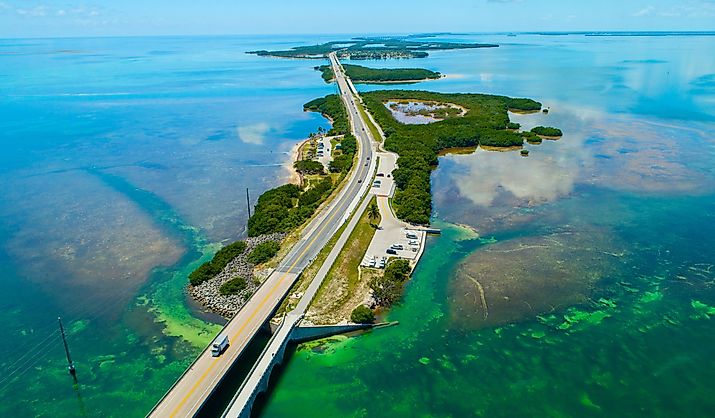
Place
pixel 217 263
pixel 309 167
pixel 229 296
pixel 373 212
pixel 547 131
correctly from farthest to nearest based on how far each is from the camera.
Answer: pixel 547 131 < pixel 309 167 < pixel 373 212 < pixel 217 263 < pixel 229 296

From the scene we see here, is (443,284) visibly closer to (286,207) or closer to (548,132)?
(286,207)

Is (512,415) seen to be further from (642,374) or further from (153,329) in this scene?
(153,329)

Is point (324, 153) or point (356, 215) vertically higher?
point (356, 215)

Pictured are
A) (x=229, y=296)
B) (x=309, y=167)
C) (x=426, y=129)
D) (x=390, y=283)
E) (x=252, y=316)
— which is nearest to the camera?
(x=252, y=316)

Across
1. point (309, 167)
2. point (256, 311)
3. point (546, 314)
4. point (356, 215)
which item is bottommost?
point (546, 314)

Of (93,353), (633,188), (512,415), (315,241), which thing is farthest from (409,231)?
(633,188)

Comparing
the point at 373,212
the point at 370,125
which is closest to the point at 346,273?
the point at 373,212

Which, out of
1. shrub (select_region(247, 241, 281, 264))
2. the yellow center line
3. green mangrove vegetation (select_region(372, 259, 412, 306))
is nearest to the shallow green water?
green mangrove vegetation (select_region(372, 259, 412, 306))
